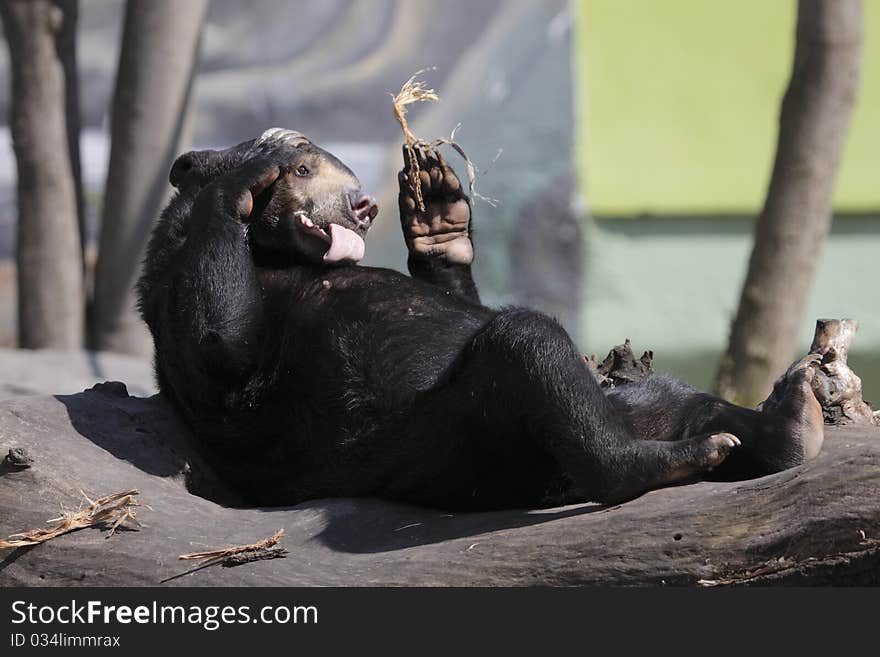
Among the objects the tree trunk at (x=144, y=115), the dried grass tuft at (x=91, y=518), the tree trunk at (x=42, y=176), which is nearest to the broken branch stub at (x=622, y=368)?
the dried grass tuft at (x=91, y=518)

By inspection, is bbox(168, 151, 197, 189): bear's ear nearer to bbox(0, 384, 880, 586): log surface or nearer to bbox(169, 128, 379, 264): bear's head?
bbox(169, 128, 379, 264): bear's head

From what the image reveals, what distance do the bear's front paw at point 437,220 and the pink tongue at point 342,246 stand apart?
399 mm

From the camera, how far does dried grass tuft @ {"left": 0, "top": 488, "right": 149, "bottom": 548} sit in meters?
3.63

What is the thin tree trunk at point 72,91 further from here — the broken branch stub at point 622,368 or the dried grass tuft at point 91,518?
the dried grass tuft at point 91,518

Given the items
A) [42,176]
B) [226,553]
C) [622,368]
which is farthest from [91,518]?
[42,176]

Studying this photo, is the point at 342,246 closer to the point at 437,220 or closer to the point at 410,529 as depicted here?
the point at 437,220

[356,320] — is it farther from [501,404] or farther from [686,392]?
[686,392]

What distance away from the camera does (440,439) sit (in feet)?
12.8

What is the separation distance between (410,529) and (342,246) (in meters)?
1.11

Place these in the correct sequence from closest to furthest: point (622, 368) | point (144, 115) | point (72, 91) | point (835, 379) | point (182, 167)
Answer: point (835, 379)
point (182, 167)
point (622, 368)
point (144, 115)
point (72, 91)

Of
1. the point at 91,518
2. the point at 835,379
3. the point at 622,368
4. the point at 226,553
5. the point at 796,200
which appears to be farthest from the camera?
the point at 796,200

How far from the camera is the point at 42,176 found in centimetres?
884

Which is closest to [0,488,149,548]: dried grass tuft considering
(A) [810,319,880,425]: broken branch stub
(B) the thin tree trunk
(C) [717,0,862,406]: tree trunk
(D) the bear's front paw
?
(D) the bear's front paw

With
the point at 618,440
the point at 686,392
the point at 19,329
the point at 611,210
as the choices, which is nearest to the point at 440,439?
the point at 618,440
